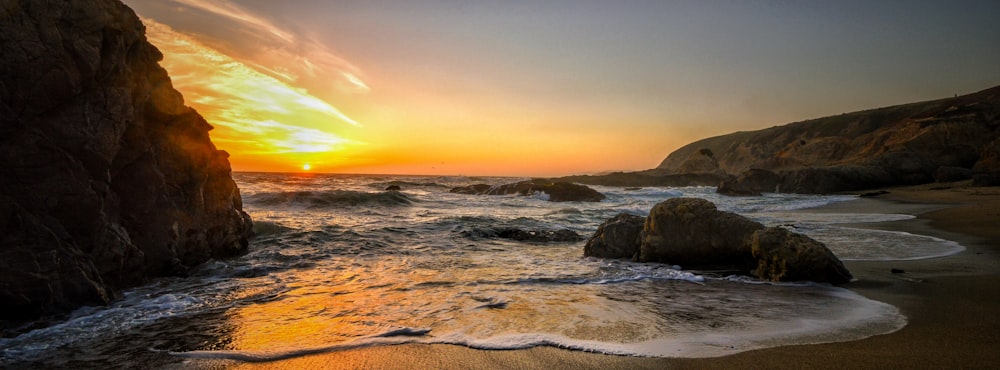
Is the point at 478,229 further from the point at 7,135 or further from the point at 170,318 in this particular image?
the point at 7,135

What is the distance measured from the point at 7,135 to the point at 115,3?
243cm

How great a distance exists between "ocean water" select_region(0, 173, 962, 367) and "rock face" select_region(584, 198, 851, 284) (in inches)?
13.3

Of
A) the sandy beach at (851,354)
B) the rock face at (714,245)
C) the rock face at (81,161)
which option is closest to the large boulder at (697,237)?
the rock face at (714,245)

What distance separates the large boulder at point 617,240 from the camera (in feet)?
30.7

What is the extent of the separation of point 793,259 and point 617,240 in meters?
3.29

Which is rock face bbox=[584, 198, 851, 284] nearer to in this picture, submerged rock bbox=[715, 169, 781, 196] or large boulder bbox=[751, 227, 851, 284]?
large boulder bbox=[751, 227, 851, 284]

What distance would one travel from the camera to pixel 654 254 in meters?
8.63

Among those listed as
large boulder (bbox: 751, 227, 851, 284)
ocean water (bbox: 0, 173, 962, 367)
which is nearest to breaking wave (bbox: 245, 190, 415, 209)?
ocean water (bbox: 0, 173, 962, 367)

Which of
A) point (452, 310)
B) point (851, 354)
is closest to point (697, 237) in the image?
point (851, 354)

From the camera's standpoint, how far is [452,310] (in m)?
5.57

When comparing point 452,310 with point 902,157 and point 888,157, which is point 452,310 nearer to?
point 888,157

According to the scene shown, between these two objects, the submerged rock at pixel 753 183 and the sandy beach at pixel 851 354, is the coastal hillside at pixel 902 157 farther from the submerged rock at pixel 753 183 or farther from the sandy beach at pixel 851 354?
the sandy beach at pixel 851 354

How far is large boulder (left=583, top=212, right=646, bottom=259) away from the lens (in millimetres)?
9352

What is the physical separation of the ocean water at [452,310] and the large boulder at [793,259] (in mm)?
280
